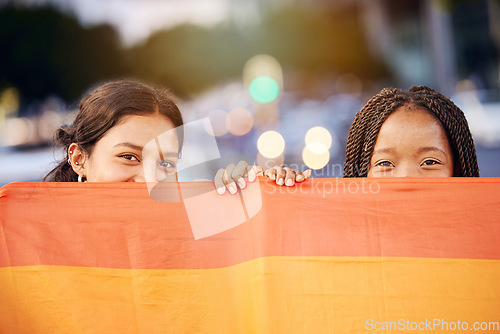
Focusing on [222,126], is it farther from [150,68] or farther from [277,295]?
[277,295]

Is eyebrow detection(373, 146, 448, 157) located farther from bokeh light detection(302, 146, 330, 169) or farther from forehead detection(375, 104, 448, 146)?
bokeh light detection(302, 146, 330, 169)

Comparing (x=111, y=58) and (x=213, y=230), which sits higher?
(x=111, y=58)

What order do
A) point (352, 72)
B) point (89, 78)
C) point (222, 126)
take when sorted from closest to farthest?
point (222, 126), point (89, 78), point (352, 72)

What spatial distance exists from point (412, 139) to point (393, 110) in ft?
0.70

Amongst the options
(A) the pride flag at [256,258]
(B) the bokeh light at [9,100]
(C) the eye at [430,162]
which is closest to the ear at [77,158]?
(A) the pride flag at [256,258]

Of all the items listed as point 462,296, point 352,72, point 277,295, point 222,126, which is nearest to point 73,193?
point 277,295

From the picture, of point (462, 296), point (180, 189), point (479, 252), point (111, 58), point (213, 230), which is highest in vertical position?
point (111, 58)

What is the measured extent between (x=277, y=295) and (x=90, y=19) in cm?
1468

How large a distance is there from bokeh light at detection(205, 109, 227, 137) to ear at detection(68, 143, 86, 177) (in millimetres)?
8050

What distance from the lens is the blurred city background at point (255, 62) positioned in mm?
10508

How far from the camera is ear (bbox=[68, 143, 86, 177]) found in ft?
7.11

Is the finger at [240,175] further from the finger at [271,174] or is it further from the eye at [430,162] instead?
the eye at [430,162]

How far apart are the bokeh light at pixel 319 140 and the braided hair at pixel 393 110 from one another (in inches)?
253

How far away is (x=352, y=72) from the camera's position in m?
23.5
